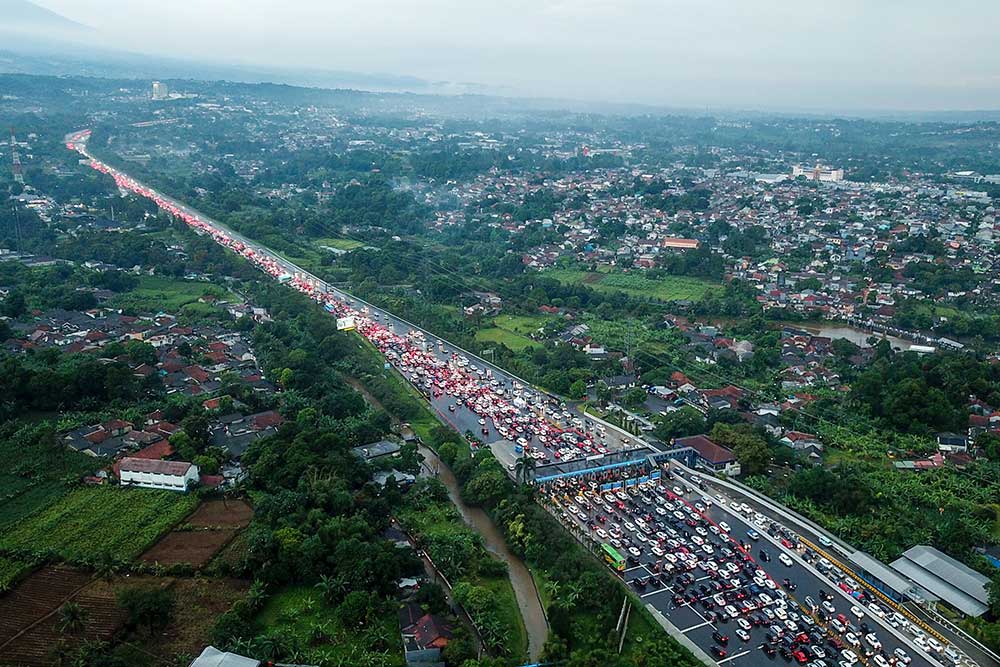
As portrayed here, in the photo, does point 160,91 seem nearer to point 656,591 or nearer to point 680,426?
point 680,426

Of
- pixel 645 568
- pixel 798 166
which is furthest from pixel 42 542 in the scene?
pixel 798 166

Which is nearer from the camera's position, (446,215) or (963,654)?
(963,654)

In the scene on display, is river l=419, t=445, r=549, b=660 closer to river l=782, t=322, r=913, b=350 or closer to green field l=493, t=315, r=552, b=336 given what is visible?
green field l=493, t=315, r=552, b=336

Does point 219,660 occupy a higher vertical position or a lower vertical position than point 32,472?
higher

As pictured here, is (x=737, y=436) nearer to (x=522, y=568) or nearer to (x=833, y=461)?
(x=833, y=461)

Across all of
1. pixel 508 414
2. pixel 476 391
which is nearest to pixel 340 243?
pixel 476 391

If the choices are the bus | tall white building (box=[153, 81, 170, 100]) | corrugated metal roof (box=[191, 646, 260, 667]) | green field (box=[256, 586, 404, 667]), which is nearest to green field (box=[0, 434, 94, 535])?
green field (box=[256, 586, 404, 667])
